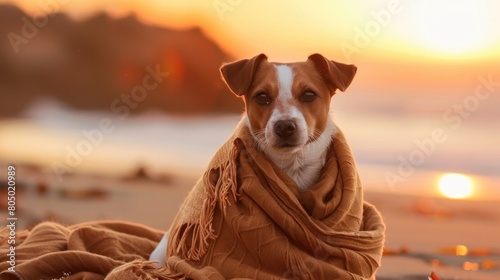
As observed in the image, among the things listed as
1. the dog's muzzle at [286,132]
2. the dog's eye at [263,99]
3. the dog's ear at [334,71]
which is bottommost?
the dog's muzzle at [286,132]

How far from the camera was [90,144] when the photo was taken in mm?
5332

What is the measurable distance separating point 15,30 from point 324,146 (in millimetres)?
3861

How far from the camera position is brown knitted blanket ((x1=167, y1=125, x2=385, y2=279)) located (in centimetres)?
239

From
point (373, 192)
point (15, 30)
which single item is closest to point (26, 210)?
point (15, 30)

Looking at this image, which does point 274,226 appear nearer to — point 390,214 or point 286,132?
point 286,132

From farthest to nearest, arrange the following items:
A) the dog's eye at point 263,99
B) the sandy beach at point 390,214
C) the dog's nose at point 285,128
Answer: the sandy beach at point 390,214, the dog's eye at point 263,99, the dog's nose at point 285,128

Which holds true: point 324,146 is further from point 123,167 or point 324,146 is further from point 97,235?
point 123,167

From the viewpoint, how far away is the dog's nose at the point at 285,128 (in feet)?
7.65

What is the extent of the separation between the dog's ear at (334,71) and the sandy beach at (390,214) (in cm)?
137

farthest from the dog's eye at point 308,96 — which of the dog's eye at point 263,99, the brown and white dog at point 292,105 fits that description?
the dog's eye at point 263,99

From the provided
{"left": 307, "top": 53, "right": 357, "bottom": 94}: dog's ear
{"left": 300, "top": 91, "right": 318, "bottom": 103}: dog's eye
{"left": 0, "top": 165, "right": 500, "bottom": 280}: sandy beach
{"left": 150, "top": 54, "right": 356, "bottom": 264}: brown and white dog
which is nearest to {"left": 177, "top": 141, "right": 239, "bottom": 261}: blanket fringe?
{"left": 150, "top": 54, "right": 356, "bottom": 264}: brown and white dog

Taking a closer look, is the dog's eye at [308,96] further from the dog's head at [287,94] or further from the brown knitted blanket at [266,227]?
the brown knitted blanket at [266,227]

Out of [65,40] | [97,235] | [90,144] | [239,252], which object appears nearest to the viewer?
[239,252]

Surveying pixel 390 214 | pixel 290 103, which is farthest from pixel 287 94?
pixel 390 214
